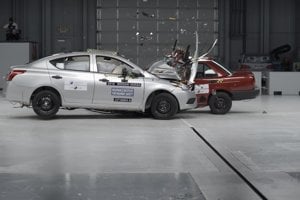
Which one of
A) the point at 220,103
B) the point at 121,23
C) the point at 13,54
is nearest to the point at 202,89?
the point at 220,103

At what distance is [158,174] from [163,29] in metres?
19.9

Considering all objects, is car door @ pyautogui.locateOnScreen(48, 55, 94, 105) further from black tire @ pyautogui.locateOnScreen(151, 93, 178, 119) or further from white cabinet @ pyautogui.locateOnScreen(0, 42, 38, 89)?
white cabinet @ pyautogui.locateOnScreen(0, 42, 38, 89)

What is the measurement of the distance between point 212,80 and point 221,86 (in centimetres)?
29

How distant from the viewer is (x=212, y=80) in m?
14.8

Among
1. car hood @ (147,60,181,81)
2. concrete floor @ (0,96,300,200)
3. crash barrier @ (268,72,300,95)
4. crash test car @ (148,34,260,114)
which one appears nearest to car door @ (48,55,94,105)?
concrete floor @ (0,96,300,200)

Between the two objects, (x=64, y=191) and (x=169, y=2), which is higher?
(x=169, y=2)

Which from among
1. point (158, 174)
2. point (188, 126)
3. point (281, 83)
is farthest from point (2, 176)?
point (281, 83)

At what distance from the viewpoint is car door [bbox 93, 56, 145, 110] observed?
1315 centimetres

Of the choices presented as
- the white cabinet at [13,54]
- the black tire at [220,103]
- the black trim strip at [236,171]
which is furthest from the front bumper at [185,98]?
the white cabinet at [13,54]

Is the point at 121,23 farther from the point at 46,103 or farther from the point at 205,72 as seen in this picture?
the point at 46,103

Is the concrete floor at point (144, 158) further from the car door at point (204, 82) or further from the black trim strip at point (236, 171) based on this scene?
the car door at point (204, 82)

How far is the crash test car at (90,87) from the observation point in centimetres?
1307

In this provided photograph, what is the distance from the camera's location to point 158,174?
7309 mm

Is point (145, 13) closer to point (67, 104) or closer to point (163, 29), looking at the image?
point (163, 29)
